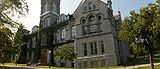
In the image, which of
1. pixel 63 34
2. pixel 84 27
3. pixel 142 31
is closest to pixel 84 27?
pixel 84 27

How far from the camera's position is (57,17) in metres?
57.2

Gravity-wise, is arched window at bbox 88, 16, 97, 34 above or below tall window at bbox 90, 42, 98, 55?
above

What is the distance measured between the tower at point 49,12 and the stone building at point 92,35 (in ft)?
15.0

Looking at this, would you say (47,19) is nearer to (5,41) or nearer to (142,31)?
(142,31)

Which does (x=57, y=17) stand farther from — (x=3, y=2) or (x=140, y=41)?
(x=3, y=2)

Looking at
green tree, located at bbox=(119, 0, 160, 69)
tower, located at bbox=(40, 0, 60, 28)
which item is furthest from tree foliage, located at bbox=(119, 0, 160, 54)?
tower, located at bbox=(40, 0, 60, 28)

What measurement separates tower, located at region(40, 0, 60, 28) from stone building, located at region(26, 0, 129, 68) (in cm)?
457

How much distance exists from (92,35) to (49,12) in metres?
17.3

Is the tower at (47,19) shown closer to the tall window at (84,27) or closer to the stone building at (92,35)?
the stone building at (92,35)

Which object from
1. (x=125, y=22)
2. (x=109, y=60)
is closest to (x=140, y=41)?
(x=125, y=22)

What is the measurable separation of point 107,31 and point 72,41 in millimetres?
8961

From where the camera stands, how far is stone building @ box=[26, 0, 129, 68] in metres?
40.6

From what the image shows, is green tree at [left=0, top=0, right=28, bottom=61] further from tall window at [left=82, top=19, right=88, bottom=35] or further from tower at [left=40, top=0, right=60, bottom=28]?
tower at [left=40, top=0, right=60, bottom=28]

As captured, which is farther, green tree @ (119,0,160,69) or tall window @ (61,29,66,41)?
tall window @ (61,29,66,41)
